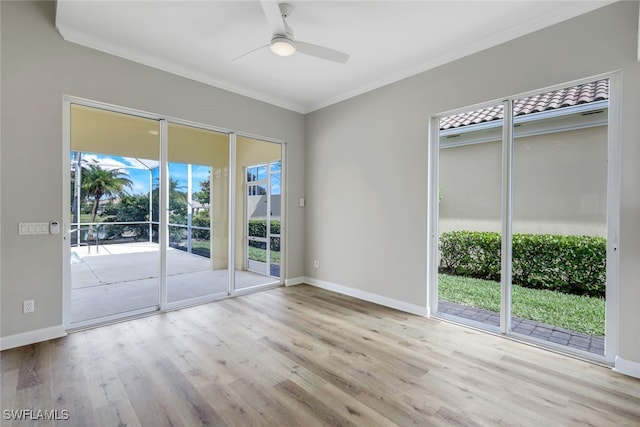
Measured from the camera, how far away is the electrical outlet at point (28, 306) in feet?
9.12

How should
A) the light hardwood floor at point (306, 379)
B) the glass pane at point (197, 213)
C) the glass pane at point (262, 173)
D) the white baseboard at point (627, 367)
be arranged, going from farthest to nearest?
the glass pane at point (262, 173) → the glass pane at point (197, 213) → the white baseboard at point (627, 367) → the light hardwood floor at point (306, 379)

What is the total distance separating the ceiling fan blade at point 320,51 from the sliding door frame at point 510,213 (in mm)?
1481

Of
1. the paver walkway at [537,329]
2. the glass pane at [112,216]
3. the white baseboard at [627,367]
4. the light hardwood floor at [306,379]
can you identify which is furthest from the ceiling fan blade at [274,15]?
the white baseboard at [627,367]

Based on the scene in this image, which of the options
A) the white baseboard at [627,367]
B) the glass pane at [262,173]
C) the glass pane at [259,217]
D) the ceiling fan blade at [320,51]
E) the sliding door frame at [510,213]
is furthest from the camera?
the glass pane at [262,173]

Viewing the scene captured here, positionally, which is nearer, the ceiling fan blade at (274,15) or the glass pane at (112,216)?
the ceiling fan blade at (274,15)

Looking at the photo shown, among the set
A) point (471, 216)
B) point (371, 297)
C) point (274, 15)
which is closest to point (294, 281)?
point (371, 297)

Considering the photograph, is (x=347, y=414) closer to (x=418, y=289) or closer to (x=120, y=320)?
(x=418, y=289)

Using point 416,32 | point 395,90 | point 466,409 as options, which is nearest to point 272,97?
point 395,90

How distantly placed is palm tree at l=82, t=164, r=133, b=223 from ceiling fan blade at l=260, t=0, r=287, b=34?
2526mm

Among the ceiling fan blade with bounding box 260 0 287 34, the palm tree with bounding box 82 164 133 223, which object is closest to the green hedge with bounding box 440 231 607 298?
the ceiling fan blade with bounding box 260 0 287 34

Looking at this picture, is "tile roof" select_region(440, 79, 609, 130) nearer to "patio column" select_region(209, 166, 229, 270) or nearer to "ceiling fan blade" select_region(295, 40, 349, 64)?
"ceiling fan blade" select_region(295, 40, 349, 64)

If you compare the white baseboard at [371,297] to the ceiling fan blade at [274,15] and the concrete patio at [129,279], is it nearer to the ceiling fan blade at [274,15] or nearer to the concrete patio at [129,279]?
the concrete patio at [129,279]

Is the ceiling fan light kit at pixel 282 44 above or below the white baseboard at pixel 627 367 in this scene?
above

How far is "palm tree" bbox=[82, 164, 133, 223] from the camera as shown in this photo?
3.28 metres
